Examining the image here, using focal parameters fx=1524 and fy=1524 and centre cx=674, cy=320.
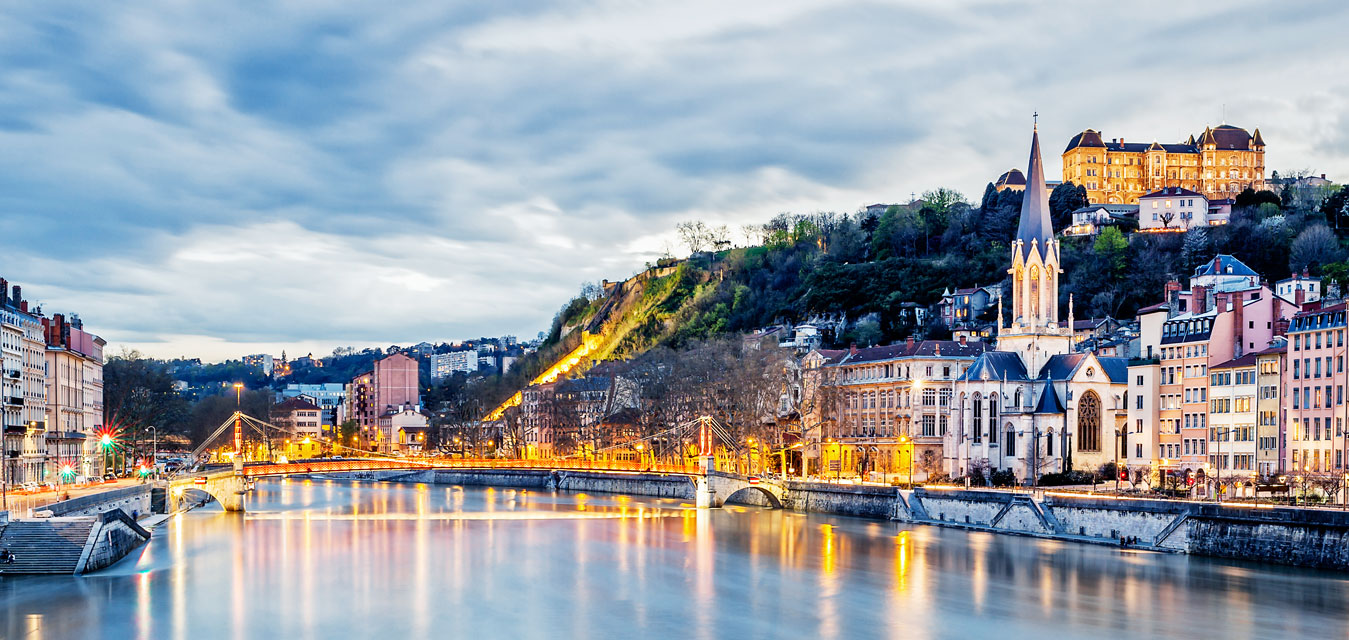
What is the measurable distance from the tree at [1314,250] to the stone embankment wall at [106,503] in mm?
60279

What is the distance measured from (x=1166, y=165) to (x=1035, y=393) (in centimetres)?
5017

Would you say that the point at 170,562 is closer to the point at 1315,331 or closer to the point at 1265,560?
the point at 1265,560

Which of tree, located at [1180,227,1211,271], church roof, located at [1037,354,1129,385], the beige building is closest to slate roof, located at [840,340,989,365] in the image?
the beige building

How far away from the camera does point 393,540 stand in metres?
53.3

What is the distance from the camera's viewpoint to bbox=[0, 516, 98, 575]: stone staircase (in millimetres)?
37875

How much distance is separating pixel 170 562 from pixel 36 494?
25.2ft

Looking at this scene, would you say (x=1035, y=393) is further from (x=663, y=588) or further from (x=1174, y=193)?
(x=1174, y=193)

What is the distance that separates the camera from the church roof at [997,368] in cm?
6956

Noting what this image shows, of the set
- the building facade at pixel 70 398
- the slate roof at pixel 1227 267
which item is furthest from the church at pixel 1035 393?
the building facade at pixel 70 398

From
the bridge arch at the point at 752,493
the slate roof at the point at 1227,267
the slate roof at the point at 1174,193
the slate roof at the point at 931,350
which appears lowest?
the bridge arch at the point at 752,493

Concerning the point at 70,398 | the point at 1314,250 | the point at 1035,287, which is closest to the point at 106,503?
the point at 70,398

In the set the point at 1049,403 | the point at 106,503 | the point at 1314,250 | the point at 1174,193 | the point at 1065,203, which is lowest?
the point at 106,503

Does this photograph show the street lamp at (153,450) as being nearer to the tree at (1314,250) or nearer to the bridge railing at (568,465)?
the bridge railing at (568,465)

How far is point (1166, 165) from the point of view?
113m
